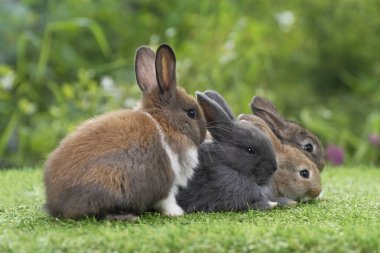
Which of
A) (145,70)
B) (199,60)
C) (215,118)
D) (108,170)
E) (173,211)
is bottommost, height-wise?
(173,211)

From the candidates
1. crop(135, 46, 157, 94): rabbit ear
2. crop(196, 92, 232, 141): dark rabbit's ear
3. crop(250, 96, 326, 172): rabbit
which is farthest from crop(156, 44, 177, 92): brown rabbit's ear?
crop(250, 96, 326, 172): rabbit

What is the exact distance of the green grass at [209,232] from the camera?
10.9 feet

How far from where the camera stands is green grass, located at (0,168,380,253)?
3330mm

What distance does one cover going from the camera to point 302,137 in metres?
5.75

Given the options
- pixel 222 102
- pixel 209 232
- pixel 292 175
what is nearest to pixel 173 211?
pixel 209 232

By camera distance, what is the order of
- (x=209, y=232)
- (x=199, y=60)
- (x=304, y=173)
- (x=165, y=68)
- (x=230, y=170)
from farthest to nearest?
(x=199, y=60), (x=304, y=173), (x=230, y=170), (x=165, y=68), (x=209, y=232)

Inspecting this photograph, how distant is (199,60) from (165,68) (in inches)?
179

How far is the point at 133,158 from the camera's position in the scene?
4.00 meters

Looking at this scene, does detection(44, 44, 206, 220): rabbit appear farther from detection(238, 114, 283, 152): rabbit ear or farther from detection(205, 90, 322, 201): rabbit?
detection(238, 114, 283, 152): rabbit ear

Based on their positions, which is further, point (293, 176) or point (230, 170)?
point (293, 176)

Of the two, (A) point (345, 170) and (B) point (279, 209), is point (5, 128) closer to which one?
(A) point (345, 170)

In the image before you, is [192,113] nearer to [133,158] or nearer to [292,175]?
[133,158]

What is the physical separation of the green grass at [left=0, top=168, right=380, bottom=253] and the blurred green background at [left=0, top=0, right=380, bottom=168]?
373 centimetres

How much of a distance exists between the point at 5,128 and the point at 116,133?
15.7ft
